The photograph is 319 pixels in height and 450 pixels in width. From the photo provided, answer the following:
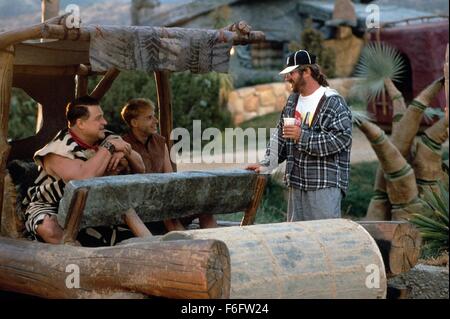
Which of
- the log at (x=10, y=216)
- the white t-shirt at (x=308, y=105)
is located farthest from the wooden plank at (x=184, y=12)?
the white t-shirt at (x=308, y=105)

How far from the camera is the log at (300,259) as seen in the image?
5445 mm

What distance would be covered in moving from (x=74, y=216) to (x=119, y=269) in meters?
0.63

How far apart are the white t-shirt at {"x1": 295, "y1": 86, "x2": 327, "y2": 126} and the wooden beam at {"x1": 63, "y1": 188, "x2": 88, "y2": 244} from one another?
5.43 ft

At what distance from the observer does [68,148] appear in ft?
21.9

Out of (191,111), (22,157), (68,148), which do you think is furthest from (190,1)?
(68,148)

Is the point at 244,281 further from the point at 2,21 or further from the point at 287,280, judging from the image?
the point at 2,21

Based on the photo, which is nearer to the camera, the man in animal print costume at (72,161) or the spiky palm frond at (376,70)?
the man in animal print costume at (72,161)

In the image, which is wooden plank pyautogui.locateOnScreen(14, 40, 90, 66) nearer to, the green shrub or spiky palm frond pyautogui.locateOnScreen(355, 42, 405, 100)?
spiky palm frond pyautogui.locateOnScreen(355, 42, 405, 100)

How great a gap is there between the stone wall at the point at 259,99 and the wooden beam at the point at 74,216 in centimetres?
1231

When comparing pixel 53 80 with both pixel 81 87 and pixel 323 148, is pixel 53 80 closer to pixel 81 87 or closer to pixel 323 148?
pixel 81 87

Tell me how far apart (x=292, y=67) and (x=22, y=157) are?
2663mm

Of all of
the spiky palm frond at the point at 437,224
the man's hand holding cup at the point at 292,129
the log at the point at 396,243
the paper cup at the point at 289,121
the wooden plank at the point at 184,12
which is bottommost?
the spiky palm frond at the point at 437,224

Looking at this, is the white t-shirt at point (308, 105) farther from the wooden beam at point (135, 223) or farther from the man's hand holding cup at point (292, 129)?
the wooden beam at point (135, 223)

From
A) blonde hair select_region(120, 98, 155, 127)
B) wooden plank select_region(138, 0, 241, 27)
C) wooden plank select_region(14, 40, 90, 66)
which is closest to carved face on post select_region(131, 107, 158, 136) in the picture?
blonde hair select_region(120, 98, 155, 127)
